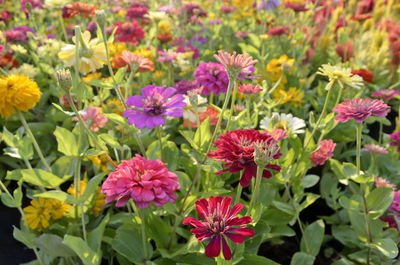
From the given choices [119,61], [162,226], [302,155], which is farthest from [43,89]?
[302,155]

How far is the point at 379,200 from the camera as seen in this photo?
97 centimetres

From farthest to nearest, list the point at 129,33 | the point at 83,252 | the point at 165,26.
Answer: the point at 165,26 → the point at 129,33 → the point at 83,252

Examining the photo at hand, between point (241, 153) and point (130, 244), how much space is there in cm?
41

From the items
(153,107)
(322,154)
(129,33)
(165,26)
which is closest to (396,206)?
(322,154)

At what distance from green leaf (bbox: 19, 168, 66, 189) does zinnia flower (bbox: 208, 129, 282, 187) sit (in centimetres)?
45

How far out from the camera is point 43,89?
1681 millimetres

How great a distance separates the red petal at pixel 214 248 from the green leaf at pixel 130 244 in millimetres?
355

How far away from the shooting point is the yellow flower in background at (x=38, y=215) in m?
1.03

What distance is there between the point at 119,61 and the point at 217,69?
0.35 metres

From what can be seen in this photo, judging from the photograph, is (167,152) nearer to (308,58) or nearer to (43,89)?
(43,89)

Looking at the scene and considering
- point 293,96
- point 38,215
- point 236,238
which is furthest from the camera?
point 293,96

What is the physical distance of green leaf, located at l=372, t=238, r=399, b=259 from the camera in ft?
2.99

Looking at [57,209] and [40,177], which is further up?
[40,177]

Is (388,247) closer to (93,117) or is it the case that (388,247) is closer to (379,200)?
(379,200)
